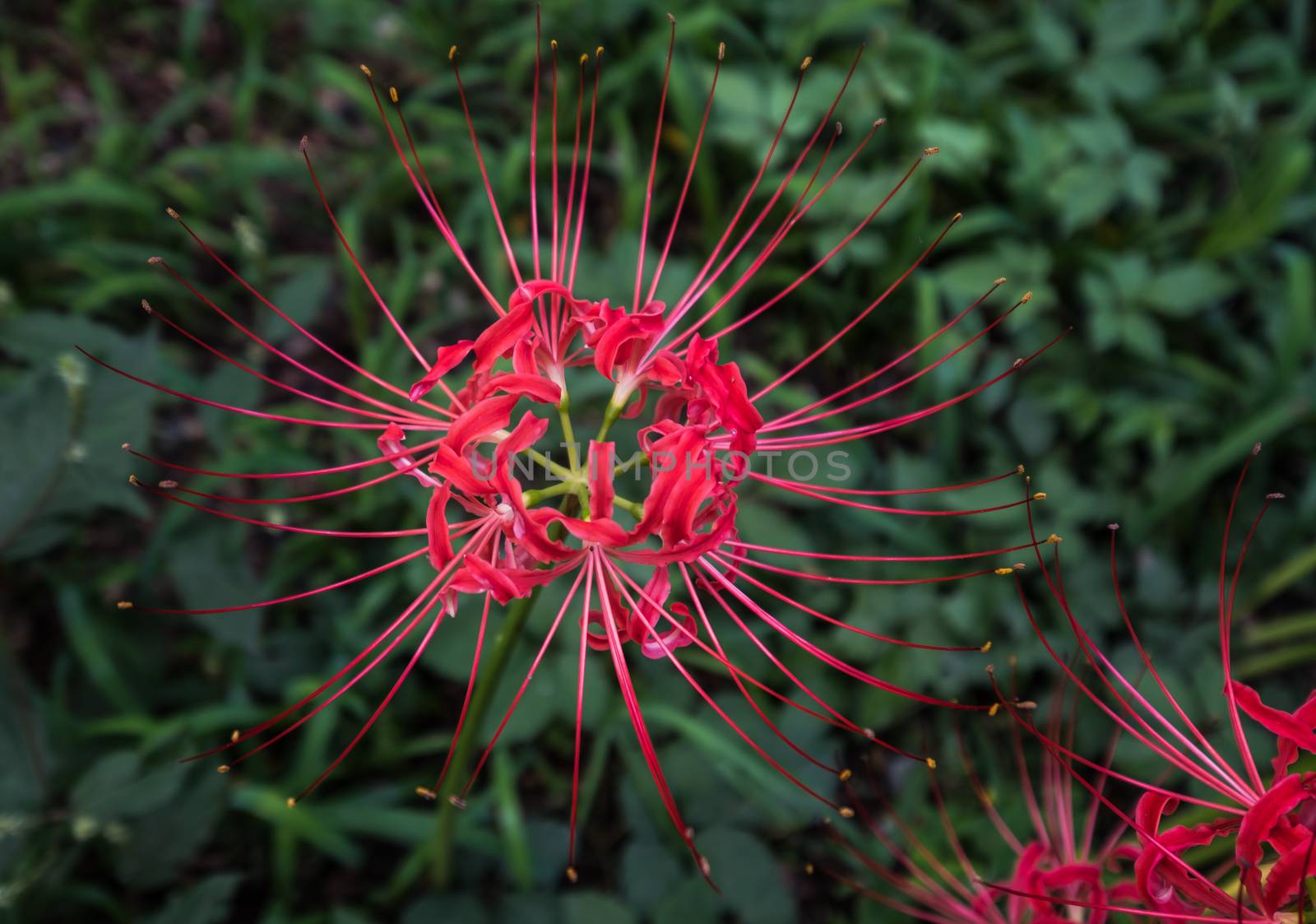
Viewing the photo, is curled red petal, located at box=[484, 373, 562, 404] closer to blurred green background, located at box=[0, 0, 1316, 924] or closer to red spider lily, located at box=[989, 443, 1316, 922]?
red spider lily, located at box=[989, 443, 1316, 922]

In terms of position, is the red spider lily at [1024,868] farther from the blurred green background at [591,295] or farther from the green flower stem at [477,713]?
the green flower stem at [477,713]

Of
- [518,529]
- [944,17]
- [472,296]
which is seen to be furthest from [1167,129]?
[518,529]

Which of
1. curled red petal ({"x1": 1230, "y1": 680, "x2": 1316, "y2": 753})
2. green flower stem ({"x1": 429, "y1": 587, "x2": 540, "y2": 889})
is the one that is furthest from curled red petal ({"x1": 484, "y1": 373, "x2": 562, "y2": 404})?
curled red petal ({"x1": 1230, "y1": 680, "x2": 1316, "y2": 753})

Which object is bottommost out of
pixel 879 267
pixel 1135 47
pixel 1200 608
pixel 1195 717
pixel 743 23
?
pixel 1195 717

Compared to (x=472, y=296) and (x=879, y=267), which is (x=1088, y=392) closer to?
(x=879, y=267)

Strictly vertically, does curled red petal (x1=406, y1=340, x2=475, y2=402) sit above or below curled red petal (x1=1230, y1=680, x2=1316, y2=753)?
above

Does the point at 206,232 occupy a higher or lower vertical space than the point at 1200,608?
higher

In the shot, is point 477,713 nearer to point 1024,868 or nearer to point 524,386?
point 524,386
